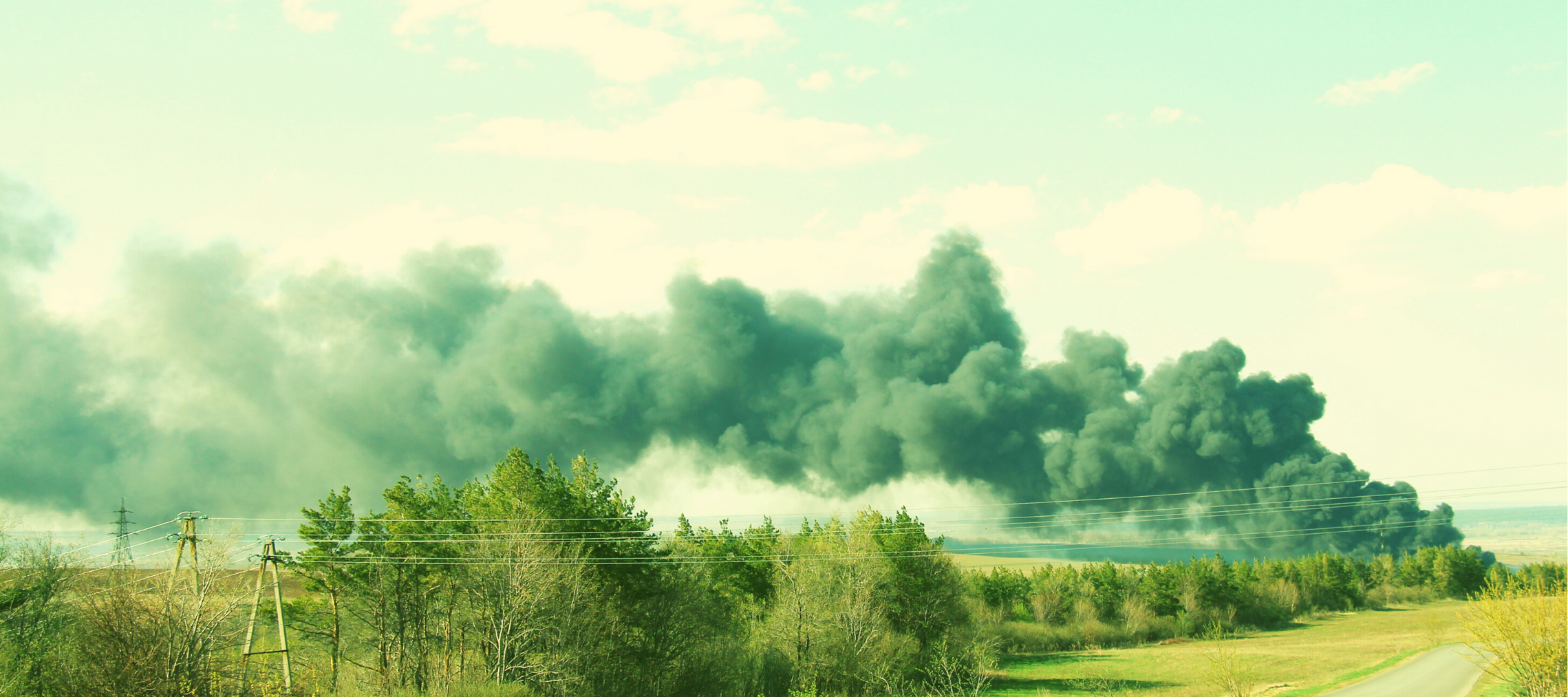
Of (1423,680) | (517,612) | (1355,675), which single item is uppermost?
Result: (517,612)

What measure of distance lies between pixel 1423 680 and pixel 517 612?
4366cm

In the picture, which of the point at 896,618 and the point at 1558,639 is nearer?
the point at 1558,639

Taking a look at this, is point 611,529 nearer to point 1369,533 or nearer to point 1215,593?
point 1215,593

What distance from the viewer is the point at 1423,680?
4422cm

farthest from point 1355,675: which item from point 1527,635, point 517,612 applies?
point 517,612

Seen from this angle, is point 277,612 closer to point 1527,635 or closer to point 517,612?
point 517,612

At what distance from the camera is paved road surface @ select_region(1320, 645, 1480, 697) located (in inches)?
1571

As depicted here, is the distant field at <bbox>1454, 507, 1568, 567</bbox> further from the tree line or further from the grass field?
the grass field

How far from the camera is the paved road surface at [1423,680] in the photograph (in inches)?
1571

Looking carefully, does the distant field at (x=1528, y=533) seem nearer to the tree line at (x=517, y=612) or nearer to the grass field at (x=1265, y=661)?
the tree line at (x=517, y=612)

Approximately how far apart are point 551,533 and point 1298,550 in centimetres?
11885

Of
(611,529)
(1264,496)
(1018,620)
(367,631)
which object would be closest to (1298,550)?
(1264,496)

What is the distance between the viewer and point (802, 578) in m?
51.3

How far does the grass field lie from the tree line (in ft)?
21.4
